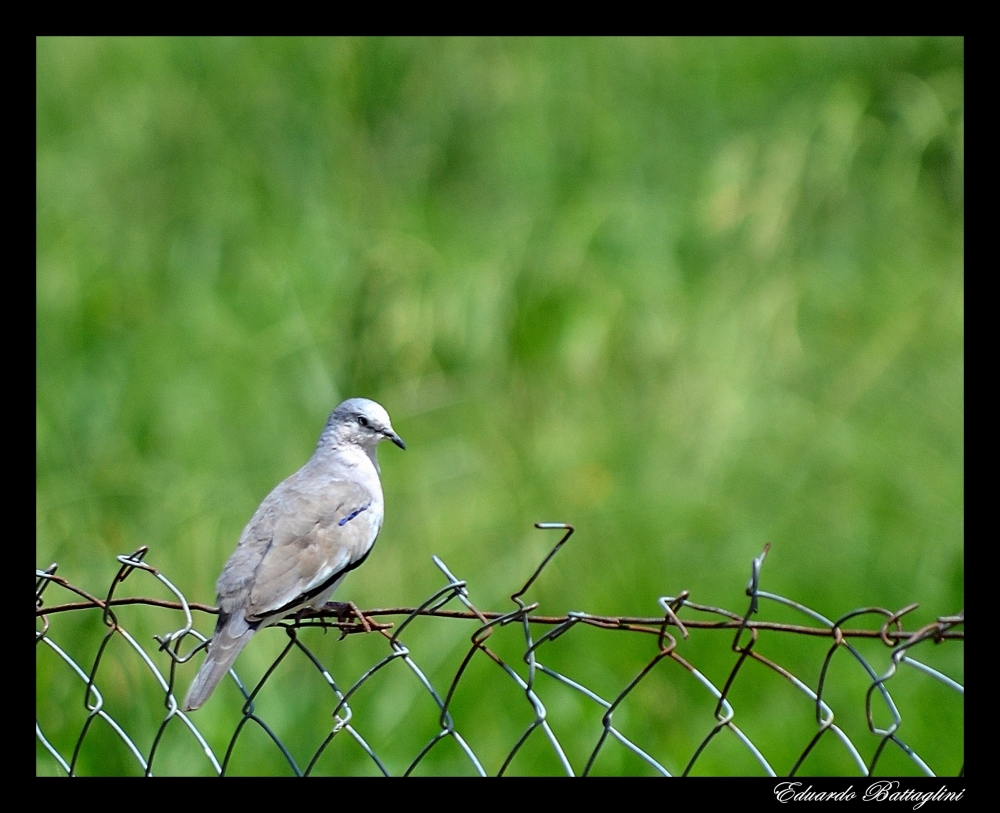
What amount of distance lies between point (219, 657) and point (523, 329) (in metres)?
3.41

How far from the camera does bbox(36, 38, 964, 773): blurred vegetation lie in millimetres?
5199

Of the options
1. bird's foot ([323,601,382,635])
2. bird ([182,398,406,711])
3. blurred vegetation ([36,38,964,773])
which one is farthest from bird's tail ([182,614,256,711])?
blurred vegetation ([36,38,964,773])

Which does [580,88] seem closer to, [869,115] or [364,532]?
[869,115]

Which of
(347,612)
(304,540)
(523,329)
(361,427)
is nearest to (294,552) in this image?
(304,540)

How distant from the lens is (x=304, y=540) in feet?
9.17

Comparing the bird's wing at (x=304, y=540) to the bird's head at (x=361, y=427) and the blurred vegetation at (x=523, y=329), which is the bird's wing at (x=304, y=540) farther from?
the blurred vegetation at (x=523, y=329)

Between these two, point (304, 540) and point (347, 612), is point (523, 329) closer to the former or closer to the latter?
point (304, 540)

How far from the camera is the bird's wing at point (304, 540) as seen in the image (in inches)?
105

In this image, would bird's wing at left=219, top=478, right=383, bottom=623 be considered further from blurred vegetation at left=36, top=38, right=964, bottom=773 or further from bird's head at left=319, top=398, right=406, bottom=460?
blurred vegetation at left=36, top=38, right=964, bottom=773

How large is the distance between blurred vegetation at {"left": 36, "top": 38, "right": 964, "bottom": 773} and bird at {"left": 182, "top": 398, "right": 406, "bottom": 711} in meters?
2.10

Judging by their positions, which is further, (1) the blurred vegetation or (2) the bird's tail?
(1) the blurred vegetation

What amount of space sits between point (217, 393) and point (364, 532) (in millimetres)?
3213

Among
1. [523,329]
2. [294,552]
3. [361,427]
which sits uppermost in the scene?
[523,329]

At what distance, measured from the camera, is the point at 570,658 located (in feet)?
16.6
